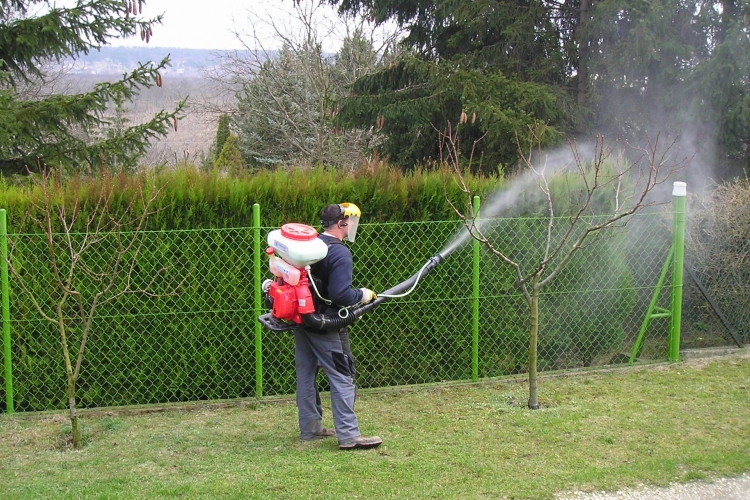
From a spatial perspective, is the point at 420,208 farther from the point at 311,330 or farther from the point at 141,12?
the point at 141,12

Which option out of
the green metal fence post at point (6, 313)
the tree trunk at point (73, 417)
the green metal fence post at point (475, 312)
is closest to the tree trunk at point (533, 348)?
the green metal fence post at point (475, 312)

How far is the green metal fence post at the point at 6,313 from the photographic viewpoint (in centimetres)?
620

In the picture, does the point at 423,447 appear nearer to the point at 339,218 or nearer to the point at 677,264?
the point at 339,218

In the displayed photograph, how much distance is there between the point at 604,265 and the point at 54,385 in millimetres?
5667

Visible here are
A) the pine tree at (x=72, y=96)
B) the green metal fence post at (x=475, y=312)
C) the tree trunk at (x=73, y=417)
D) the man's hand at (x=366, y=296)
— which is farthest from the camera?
the pine tree at (x=72, y=96)

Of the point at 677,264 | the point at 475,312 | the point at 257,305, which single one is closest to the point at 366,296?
the point at 257,305

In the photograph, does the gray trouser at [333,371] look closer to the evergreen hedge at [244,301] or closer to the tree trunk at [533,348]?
the evergreen hedge at [244,301]

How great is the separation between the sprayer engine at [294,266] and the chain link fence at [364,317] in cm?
157

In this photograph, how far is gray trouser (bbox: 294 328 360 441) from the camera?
544cm

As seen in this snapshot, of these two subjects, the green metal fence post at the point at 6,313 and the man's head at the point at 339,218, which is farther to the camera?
the green metal fence post at the point at 6,313

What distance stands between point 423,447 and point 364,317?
194cm

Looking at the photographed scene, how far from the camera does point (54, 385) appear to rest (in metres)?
6.60

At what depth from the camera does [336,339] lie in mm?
5480

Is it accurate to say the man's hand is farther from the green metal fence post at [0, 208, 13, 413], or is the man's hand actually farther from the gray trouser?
the green metal fence post at [0, 208, 13, 413]
